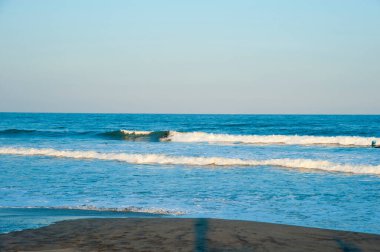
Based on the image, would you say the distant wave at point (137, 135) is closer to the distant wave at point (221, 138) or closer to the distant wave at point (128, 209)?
the distant wave at point (221, 138)

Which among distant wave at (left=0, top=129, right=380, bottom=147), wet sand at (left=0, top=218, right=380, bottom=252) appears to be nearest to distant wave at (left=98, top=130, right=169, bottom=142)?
distant wave at (left=0, top=129, right=380, bottom=147)

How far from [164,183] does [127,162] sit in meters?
6.55

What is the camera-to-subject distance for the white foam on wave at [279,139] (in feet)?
108

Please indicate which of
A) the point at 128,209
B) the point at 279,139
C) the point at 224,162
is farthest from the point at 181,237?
the point at 279,139

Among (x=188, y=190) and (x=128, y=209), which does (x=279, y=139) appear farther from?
(x=128, y=209)

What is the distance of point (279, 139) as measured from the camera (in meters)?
35.1

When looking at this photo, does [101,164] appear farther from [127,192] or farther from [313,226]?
[313,226]

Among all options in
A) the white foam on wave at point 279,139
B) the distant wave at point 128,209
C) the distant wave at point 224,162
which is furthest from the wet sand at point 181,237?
the white foam on wave at point 279,139

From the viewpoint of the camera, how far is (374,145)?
2984cm

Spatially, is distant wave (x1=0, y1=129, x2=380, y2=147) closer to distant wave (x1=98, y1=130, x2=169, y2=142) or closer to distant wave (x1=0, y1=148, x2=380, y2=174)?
distant wave (x1=98, y1=130, x2=169, y2=142)

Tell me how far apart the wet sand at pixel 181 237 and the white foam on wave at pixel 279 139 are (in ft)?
85.6

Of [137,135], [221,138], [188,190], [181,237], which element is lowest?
[137,135]

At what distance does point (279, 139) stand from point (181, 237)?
28.6 meters

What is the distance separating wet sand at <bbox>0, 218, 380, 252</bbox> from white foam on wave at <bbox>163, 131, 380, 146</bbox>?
26.1 metres
